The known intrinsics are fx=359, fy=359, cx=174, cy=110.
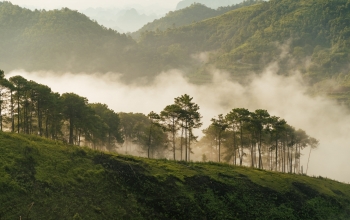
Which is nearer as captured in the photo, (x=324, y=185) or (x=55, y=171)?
(x=55, y=171)

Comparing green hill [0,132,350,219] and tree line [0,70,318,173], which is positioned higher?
tree line [0,70,318,173]

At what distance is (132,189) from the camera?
41656 mm

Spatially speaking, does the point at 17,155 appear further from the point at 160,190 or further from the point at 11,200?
the point at 160,190

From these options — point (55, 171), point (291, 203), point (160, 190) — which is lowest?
point (291, 203)

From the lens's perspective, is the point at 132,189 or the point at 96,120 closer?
the point at 132,189

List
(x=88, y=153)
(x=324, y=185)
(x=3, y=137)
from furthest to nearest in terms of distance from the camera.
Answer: (x=324, y=185) < (x=88, y=153) < (x=3, y=137)

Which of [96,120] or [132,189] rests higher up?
[96,120]

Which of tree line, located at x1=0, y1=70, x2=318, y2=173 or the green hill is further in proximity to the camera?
tree line, located at x1=0, y1=70, x2=318, y2=173

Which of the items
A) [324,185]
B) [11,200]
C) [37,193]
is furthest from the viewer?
[324,185]

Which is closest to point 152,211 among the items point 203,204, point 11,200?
point 203,204

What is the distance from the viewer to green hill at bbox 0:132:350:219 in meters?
34.8

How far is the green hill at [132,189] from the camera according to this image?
34812mm

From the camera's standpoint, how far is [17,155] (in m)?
39.7

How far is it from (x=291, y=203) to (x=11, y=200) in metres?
37.1
